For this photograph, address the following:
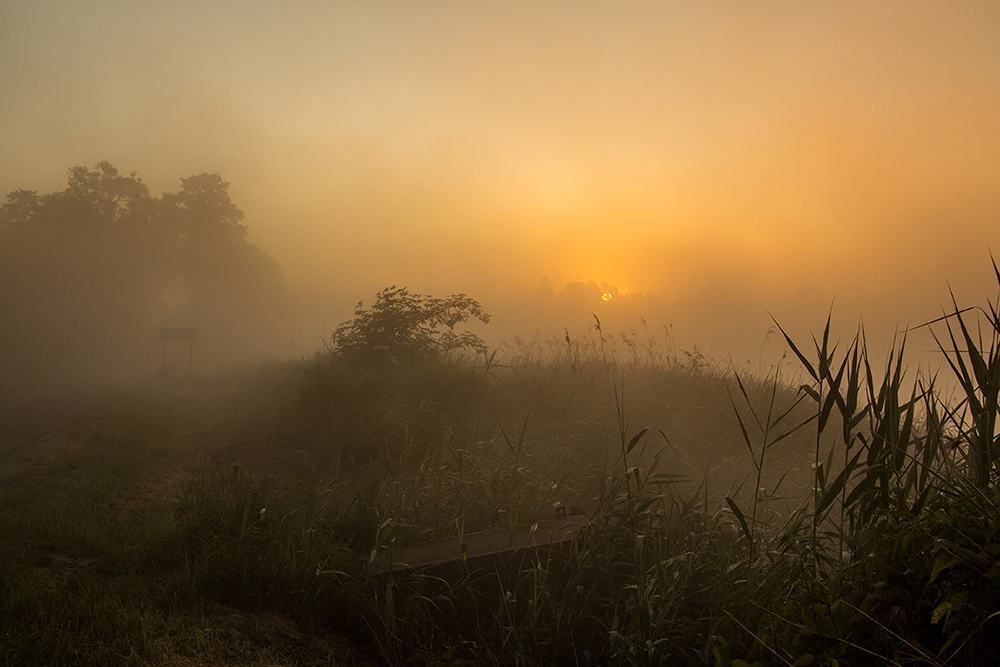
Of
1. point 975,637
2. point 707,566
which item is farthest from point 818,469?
point 707,566

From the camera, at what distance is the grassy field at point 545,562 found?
2.06 m

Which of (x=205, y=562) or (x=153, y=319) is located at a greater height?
(x=153, y=319)

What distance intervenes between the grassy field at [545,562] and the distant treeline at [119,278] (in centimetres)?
1844

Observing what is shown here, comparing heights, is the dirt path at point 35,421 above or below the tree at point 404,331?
below

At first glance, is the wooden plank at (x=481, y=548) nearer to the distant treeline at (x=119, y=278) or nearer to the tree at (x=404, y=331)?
the tree at (x=404, y=331)

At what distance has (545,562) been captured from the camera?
3775 millimetres

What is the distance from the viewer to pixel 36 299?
24.0 meters

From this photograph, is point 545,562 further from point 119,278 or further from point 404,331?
point 119,278

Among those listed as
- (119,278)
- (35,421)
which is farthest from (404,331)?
(119,278)

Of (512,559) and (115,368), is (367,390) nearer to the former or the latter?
(512,559)

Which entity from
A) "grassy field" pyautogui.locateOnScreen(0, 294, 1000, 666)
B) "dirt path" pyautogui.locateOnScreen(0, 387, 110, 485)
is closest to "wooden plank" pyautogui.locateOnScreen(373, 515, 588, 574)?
"grassy field" pyautogui.locateOnScreen(0, 294, 1000, 666)

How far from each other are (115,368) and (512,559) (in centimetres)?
2702

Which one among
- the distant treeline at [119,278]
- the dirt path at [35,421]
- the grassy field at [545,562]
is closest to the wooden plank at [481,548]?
the grassy field at [545,562]

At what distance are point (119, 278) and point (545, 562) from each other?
31173 millimetres
